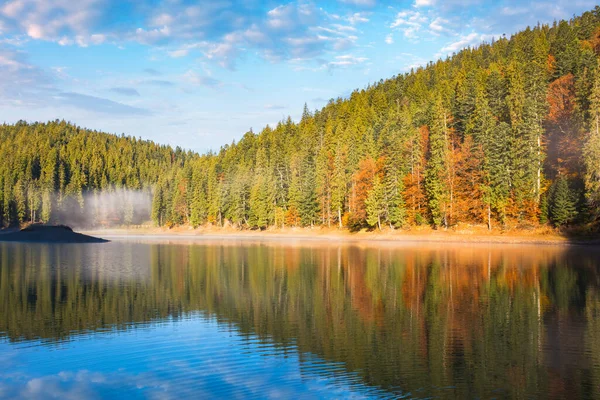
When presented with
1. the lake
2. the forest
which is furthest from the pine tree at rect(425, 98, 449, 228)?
the lake

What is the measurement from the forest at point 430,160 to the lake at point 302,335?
40.6 m

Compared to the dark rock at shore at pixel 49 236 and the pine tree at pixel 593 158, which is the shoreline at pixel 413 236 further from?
the dark rock at shore at pixel 49 236

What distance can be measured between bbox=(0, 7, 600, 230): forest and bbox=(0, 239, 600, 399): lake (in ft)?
133

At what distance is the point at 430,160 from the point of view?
84.2m

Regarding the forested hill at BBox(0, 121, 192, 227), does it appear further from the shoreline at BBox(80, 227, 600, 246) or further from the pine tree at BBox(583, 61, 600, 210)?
the pine tree at BBox(583, 61, 600, 210)

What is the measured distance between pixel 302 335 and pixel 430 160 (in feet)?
231

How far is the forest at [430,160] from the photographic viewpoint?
72312 millimetres

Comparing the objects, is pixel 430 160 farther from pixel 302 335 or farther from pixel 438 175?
pixel 302 335

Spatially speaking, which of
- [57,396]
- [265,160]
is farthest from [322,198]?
[57,396]

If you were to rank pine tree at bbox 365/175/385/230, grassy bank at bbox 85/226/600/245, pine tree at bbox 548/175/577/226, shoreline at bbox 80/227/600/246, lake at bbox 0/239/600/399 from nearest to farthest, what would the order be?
1. lake at bbox 0/239/600/399
2. pine tree at bbox 548/175/577/226
3. grassy bank at bbox 85/226/600/245
4. shoreline at bbox 80/227/600/246
5. pine tree at bbox 365/175/385/230

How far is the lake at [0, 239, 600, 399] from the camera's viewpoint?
42.6 feet

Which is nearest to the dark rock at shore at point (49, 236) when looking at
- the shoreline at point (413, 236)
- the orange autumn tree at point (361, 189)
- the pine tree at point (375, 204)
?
the shoreline at point (413, 236)

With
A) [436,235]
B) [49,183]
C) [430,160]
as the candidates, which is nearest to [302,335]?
[436,235]

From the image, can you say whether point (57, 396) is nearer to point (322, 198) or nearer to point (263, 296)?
point (263, 296)
